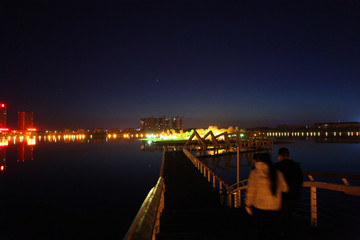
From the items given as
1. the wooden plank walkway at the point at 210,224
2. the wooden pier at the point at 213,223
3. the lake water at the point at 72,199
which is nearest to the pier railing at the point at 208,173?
the wooden plank walkway at the point at 210,224

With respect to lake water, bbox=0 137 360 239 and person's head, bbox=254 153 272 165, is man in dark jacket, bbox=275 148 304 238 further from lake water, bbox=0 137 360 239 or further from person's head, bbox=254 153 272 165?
lake water, bbox=0 137 360 239

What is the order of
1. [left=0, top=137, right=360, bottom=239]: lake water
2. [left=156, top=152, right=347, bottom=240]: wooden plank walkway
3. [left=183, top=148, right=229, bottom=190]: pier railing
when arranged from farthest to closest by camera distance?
[left=0, top=137, right=360, bottom=239]: lake water → [left=183, top=148, right=229, bottom=190]: pier railing → [left=156, top=152, right=347, bottom=240]: wooden plank walkway

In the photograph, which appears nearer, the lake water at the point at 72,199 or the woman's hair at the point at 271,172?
the woman's hair at the point at 271,172

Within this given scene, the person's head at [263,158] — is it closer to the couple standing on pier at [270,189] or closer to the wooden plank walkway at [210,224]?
the couple standing on pier at [270,189]

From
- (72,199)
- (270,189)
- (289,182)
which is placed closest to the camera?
(270,189)

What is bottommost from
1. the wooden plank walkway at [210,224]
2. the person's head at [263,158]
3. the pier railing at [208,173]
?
the pier railing at [208,173]

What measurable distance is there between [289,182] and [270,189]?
20.1 inches

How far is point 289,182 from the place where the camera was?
11.8 feet

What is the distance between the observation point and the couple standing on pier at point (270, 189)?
3354 millimetres

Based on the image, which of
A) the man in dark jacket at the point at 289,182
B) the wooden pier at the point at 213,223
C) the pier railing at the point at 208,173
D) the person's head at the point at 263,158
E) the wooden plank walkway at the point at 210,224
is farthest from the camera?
the pier railing at the point at 208,173

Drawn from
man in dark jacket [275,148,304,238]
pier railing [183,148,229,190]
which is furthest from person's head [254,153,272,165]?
pier railing [183,148,229,190]

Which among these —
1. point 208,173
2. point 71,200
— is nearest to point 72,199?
point 71,200

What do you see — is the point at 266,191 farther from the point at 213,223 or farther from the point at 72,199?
the point at 72,199

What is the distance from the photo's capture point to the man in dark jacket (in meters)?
3.60
